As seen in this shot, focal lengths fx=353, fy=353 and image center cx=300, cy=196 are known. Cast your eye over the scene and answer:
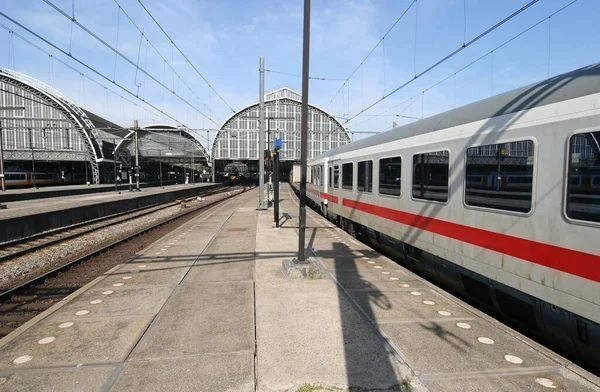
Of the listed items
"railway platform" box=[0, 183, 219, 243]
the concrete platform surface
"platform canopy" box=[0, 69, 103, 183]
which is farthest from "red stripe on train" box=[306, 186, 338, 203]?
"platform canopy" box=[0, 69, 103, 183]

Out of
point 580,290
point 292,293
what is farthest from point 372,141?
point 580,290

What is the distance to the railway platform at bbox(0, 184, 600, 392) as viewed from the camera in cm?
307

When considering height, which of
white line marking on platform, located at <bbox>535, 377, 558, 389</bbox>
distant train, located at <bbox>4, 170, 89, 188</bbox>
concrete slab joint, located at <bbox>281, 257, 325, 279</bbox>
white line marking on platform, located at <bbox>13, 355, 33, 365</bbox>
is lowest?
white line marking on platform, located at <bbox>13, 355, 33, 365</bbox>

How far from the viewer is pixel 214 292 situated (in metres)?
5.55

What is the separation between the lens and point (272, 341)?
3.82 metres

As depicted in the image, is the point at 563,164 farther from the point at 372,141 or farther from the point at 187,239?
the point at 187,239

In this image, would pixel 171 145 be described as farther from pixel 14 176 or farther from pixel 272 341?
pixel 272 341

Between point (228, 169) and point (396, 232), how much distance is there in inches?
4031

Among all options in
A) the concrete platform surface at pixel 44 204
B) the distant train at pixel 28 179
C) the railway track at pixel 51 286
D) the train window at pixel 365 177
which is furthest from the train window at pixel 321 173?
the distant train at pixel 28 179

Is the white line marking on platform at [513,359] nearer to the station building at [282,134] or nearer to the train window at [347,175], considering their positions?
the train window at [347,175]

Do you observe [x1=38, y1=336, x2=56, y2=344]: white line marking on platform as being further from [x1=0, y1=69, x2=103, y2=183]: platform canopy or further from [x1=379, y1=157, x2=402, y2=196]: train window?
[x1=0, y1=69, x2=103, y2=183]: platform canopy

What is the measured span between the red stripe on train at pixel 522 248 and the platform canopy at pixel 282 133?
186ft

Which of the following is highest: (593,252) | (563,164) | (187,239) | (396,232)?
(563,164)

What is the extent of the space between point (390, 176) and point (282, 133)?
56539 mm
